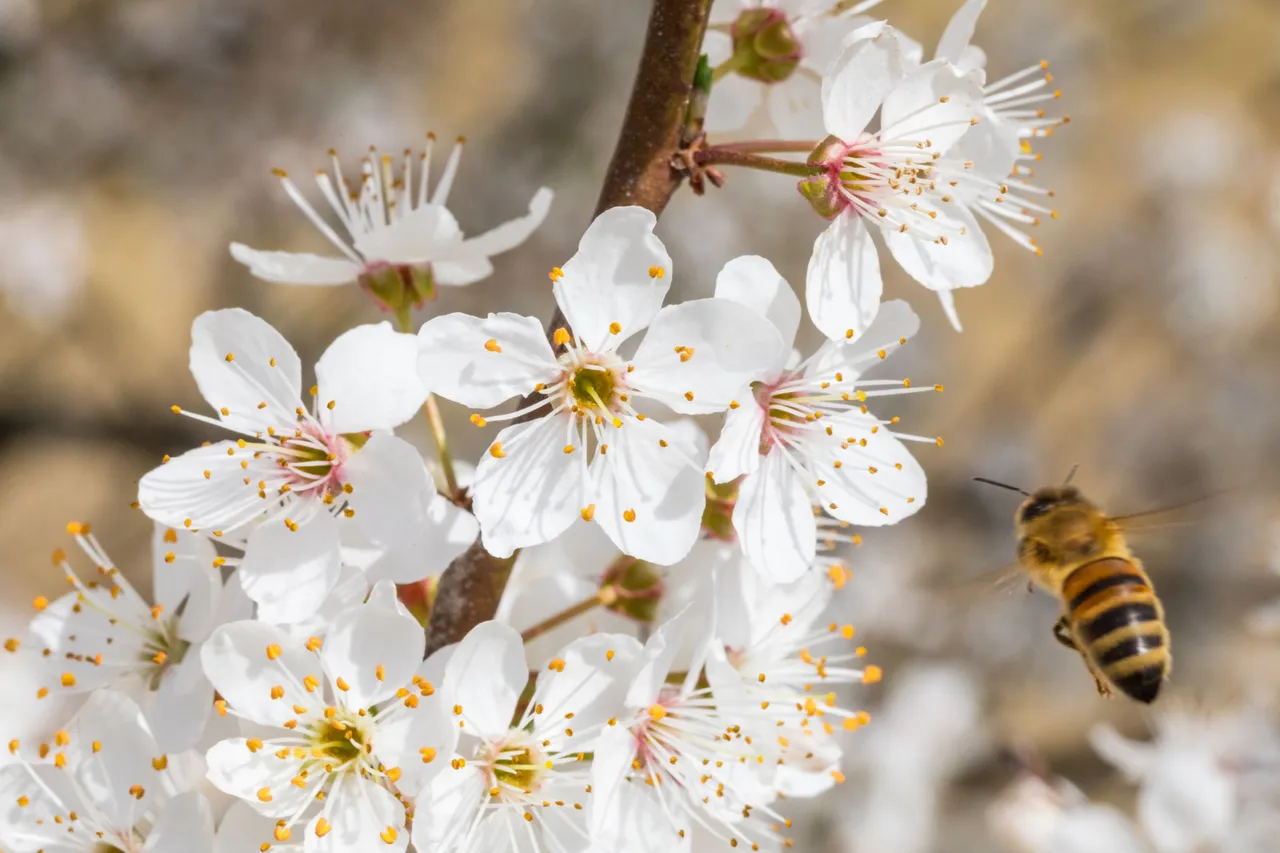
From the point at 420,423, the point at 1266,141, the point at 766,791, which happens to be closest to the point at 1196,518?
the point at 766,791

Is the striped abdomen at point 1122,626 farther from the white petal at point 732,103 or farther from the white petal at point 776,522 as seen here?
the white petal at point 732,103

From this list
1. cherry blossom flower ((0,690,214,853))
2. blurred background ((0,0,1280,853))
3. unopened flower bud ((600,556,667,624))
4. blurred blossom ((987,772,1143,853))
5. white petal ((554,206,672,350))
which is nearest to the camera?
white petal ((554,206,672,350))

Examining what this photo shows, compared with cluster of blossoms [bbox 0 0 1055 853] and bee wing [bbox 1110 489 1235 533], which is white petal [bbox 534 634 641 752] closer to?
cluster of blossoms [bbox 0 0 1055 853]

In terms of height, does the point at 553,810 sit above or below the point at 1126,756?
below

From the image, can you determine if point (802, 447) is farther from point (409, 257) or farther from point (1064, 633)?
point (1064, 633)

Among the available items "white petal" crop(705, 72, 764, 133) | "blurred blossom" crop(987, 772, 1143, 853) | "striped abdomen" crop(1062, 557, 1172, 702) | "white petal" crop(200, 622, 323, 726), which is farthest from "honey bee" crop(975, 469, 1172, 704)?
"white petal" crop(200, 622, 323, 726)

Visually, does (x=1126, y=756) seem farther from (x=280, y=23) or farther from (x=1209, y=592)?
(x=280, y=23)
